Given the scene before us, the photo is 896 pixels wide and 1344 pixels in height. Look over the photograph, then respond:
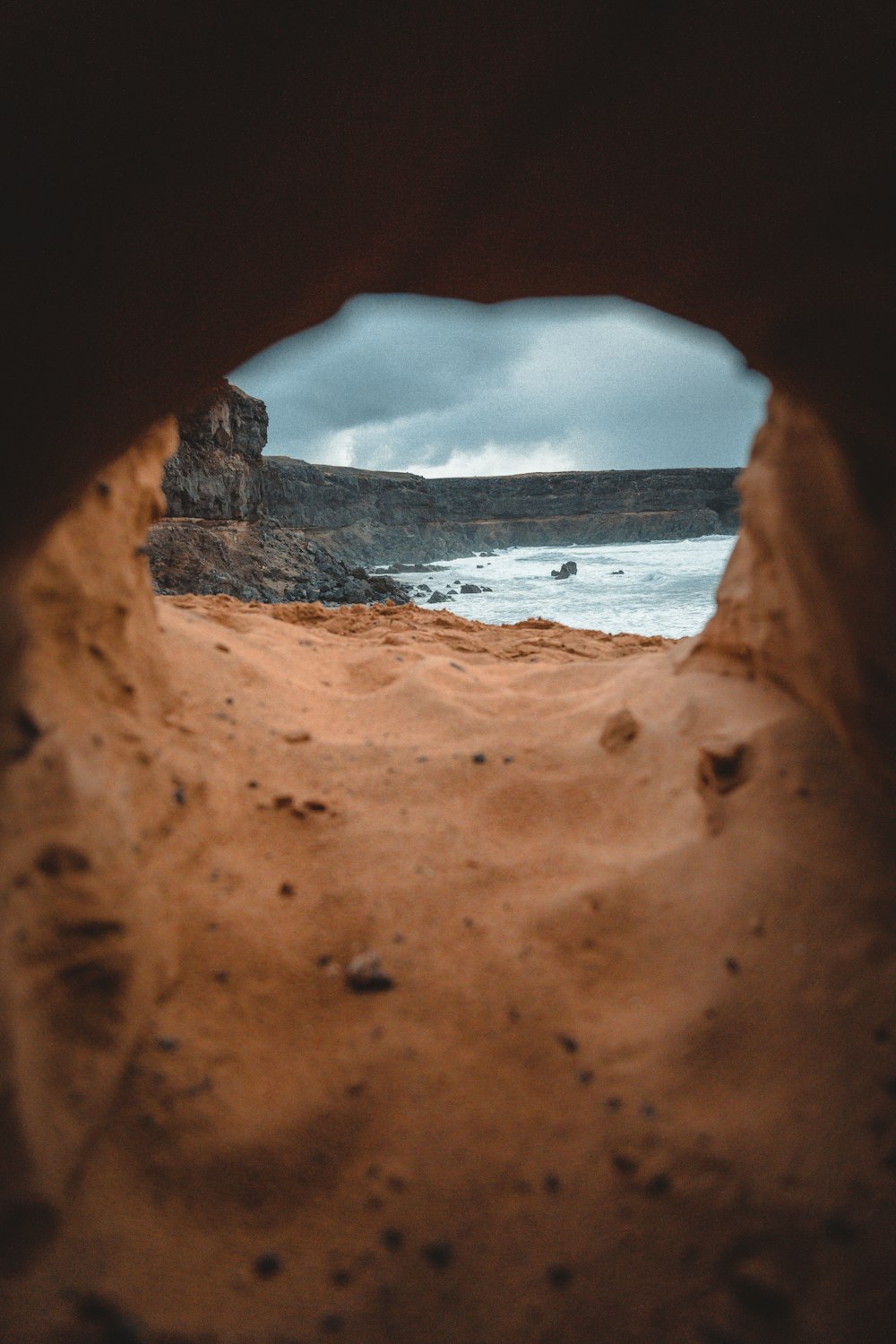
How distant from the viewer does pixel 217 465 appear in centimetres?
1142

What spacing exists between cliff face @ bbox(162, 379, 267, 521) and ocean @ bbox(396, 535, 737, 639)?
13.0ft

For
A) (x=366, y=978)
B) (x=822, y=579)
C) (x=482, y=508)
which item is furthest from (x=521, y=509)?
(x=366, y=978)

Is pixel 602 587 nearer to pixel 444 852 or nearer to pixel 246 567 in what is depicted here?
pixel 246 567

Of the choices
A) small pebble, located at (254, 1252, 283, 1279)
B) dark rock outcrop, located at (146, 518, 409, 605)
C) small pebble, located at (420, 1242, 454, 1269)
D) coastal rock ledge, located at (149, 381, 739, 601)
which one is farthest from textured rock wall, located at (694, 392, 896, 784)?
coastal rock ledge, located at (149, 381, 739, 601)

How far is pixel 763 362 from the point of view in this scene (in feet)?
3.92

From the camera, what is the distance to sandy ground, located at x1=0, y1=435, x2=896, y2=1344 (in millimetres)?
851

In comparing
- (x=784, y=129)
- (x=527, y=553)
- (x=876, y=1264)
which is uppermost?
(x=527, y=553)

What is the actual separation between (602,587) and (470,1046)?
15309 millimetres

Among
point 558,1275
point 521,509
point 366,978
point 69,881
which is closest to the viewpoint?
point 558,1275

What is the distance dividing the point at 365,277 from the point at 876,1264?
1.80 meters

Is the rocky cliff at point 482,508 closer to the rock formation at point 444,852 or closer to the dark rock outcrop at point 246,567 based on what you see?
the dark rock outcrop at point 246,567

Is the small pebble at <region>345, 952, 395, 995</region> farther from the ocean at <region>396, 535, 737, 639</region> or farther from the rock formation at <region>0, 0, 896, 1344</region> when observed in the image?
the ocean at <region>396, 535, 737, 639</region>

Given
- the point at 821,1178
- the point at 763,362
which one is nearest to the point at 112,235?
the point at 763,362

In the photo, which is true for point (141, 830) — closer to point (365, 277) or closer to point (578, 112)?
point (365, 277)
